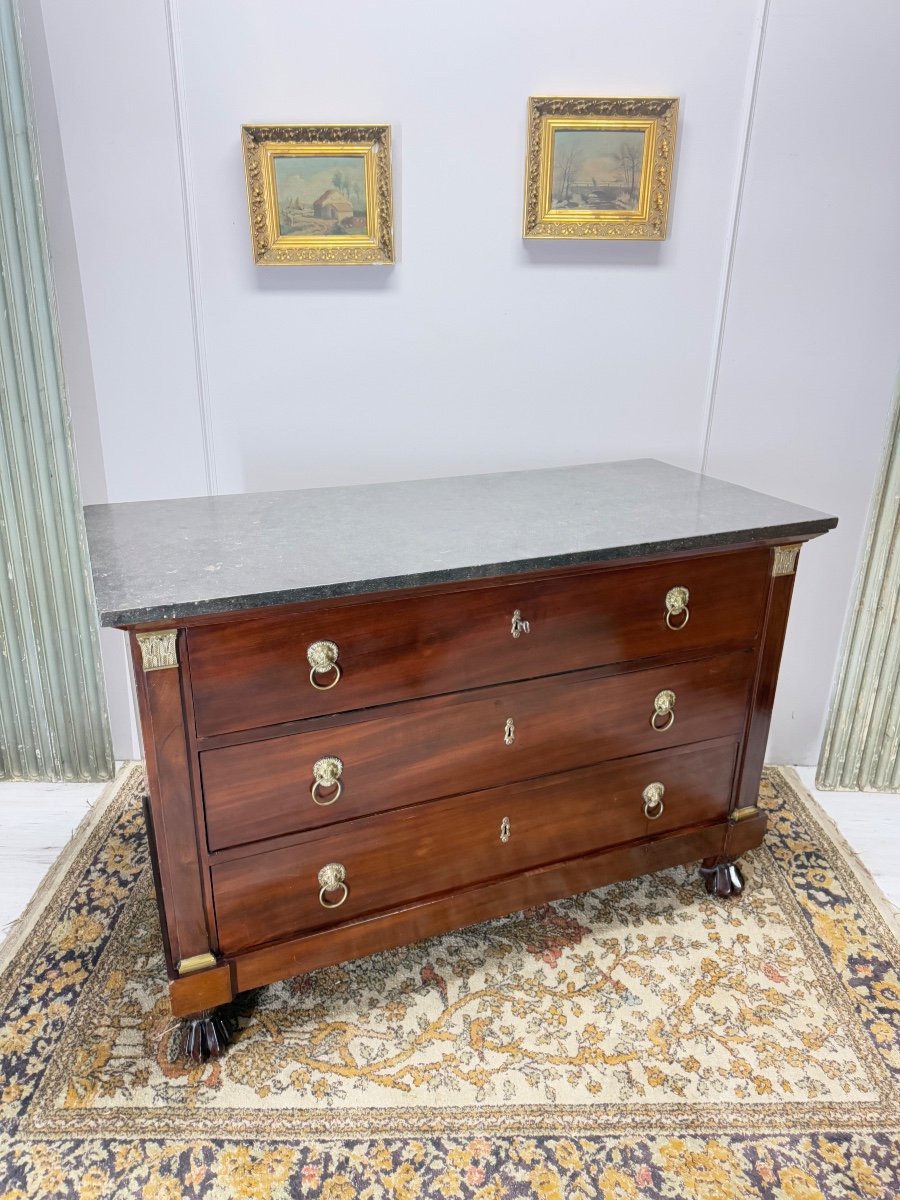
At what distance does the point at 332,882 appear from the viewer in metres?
1.73

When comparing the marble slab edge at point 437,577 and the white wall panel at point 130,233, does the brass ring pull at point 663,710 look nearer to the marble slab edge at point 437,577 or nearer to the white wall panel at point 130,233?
the marble slab edge at point 437,577

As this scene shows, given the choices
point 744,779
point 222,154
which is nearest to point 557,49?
point 222,154

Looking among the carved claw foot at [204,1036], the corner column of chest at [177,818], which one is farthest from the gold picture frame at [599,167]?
the carved claw foot at [204,1036]

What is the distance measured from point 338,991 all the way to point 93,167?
6.88 ft

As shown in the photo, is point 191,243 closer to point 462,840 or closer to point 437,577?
point 437,577

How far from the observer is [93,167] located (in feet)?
6.72

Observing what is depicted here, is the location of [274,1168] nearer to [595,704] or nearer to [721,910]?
[595,704]

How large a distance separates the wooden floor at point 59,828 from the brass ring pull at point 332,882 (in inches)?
37.5

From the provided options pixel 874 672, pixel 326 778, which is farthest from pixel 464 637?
pixel 874 672

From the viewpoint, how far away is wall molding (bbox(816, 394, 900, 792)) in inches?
99.4

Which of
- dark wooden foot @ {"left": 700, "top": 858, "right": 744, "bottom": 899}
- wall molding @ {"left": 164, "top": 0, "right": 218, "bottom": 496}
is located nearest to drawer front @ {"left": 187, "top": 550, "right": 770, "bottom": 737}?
dark wooden foot @ {"left": 700, "top": 858, "right": 744, "bottom": 899}

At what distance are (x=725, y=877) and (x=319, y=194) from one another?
82.0 inches

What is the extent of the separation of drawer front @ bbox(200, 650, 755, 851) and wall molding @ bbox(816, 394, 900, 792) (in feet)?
2.84

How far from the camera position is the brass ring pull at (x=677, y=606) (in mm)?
1813
